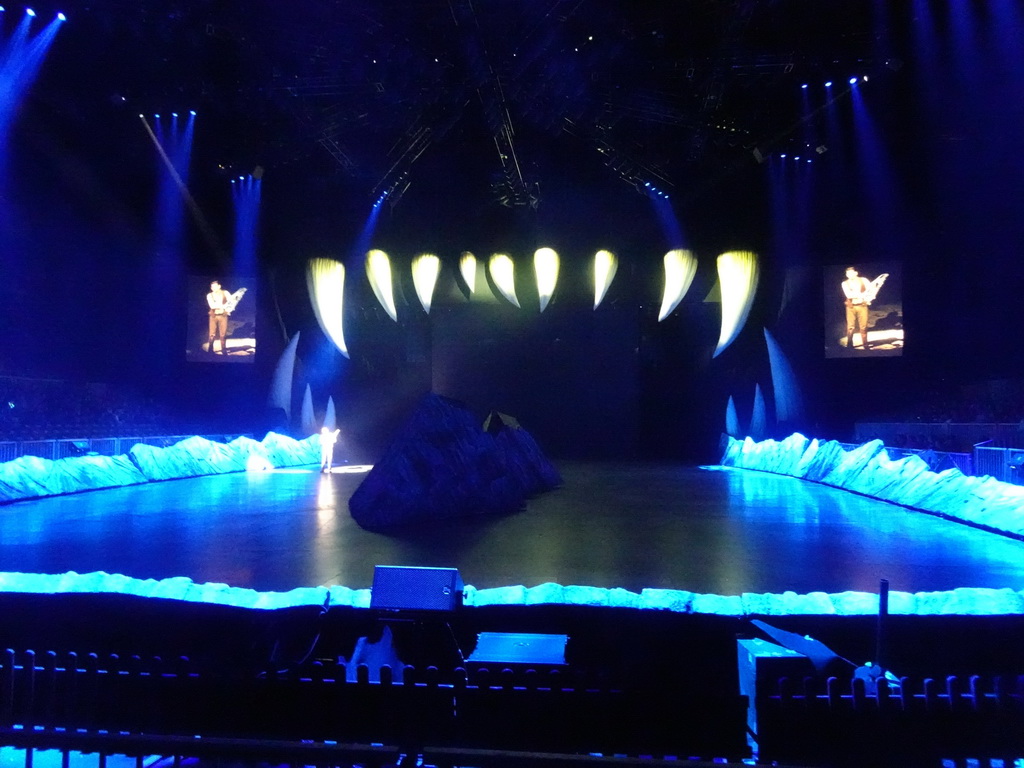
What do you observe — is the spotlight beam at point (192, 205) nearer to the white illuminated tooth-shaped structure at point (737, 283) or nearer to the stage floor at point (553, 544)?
the stage floor at point (553, 544)

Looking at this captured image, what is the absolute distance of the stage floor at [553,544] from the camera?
348 centimetres

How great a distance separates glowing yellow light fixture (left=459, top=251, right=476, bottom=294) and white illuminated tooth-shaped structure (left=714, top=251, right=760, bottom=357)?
6.05 meters

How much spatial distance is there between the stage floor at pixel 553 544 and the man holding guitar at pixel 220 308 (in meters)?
6.44

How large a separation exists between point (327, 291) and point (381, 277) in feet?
4.62

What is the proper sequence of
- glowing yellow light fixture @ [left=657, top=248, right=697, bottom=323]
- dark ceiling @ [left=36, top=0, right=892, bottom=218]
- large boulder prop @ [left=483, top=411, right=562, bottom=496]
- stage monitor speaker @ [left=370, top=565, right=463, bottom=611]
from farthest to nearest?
glowing yellow light fixture @ [left=657, top=248, right=697, bottom=323] → large boulder prop @ [left=483, top=411, right=562, bottom=496] → dark ceiling @ [left=36, top=0, right=892, bottom=218] → stage monitor speaker @ [left=370, top=565, right=463, bottom=611]

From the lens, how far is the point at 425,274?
1431cm

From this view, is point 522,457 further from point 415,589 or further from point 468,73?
point 415,589

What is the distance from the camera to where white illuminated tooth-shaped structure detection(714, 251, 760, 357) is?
12875 mm

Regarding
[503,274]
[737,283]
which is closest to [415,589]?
[503,274]

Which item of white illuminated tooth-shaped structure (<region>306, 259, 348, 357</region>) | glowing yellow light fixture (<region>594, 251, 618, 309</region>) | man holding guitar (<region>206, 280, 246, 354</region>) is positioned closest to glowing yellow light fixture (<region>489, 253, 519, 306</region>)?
glowing yellow light fixture (<region>594, 251, 618, 309</region>)

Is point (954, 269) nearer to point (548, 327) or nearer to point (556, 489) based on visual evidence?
point (548, 327)

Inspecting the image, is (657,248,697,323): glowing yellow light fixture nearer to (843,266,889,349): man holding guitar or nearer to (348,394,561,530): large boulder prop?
(843,266,889,349): man holding guitar

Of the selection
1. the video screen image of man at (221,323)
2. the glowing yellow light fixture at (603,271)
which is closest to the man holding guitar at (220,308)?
the video screen image of man at (221,323)

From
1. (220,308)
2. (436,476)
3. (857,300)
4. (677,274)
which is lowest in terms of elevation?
(436,476)
